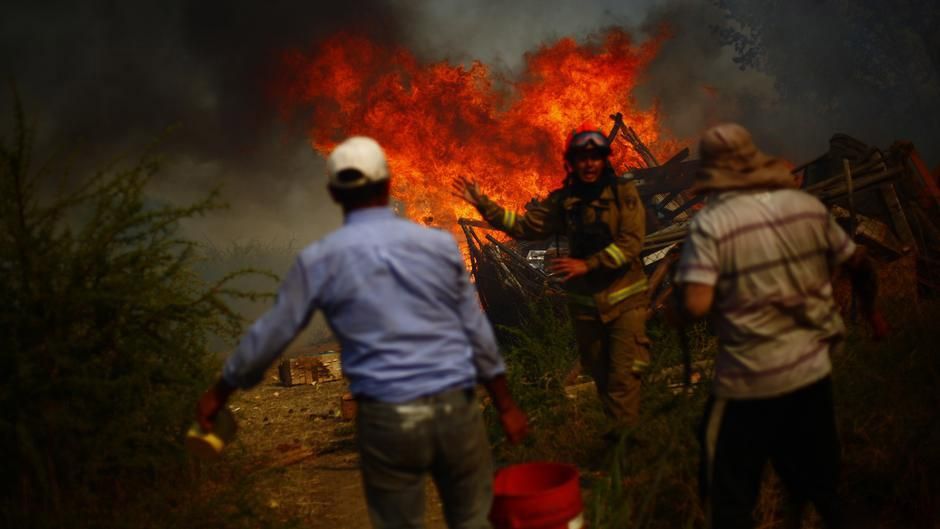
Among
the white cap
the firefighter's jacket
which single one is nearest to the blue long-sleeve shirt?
the white cap

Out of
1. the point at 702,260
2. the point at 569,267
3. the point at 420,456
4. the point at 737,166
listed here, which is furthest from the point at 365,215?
the point at 569,267

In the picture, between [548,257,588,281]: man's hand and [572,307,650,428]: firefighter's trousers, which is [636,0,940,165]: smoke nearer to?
[572,307,650,428]: firefighter's trousers

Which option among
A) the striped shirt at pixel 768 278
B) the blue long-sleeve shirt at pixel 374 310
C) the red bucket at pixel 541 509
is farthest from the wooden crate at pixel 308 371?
the striped shirt at pixel 768 278

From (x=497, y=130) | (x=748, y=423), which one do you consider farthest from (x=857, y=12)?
(x=748, y=423)

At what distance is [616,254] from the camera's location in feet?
14.7

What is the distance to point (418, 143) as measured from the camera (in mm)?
16000

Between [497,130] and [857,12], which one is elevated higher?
[857,12]

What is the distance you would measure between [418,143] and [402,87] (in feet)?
5.98

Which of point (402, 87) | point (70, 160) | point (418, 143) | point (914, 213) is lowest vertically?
point (914, 213)

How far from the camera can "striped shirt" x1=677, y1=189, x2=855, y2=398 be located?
2623 mm

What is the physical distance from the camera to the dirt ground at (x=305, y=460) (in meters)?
4.83

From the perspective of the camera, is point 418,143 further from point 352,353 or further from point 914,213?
point 352,353

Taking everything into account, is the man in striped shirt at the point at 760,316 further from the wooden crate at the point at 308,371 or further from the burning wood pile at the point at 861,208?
the wooden crate at the point at 308,371

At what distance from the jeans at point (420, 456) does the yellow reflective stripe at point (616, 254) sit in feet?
7.50
